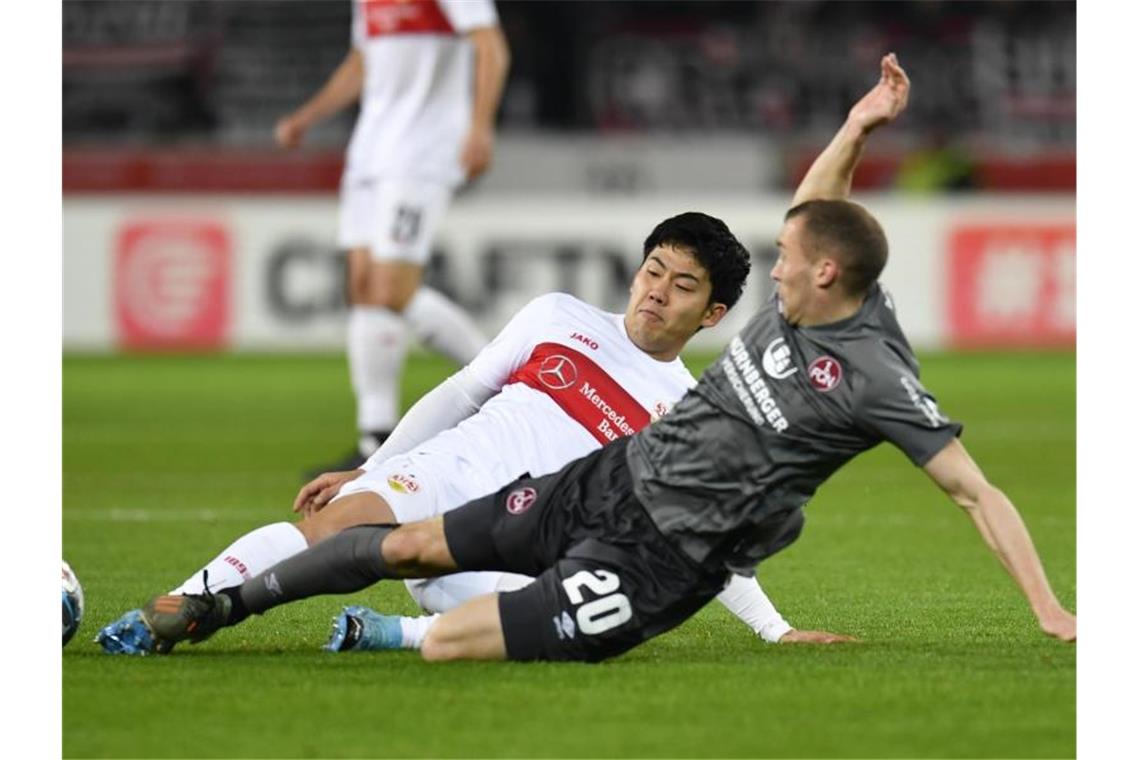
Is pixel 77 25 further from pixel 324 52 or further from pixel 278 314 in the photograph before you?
pixel 278 314

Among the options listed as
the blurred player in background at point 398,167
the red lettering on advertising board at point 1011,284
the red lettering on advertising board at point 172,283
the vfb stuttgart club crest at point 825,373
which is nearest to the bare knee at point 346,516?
the vfb stuttgart club crest at point 825,373

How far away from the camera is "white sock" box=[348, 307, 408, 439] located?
35.0 ft

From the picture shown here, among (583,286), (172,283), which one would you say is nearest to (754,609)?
(583,286)

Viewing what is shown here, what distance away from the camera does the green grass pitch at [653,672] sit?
4.45 meters

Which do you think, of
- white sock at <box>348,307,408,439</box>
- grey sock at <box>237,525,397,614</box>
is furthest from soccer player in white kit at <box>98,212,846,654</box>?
white sock at <box>348,307,408,439</box>

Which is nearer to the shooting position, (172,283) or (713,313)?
(713,313)

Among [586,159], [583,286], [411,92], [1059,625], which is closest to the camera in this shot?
[1059,625]

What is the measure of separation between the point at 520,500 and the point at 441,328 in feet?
18.3

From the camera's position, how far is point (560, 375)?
241 inches

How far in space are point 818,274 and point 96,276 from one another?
1531cm

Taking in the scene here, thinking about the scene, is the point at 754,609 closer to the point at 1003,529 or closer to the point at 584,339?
the point at 584,339

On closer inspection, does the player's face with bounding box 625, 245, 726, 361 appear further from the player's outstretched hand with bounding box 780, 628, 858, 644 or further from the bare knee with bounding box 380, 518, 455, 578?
the bare knee with bounding box 380, 518, 455, 578

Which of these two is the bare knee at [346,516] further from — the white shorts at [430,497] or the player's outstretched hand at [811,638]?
the player's outstretched hand at [811,638]

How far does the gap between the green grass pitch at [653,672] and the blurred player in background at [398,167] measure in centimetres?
96
